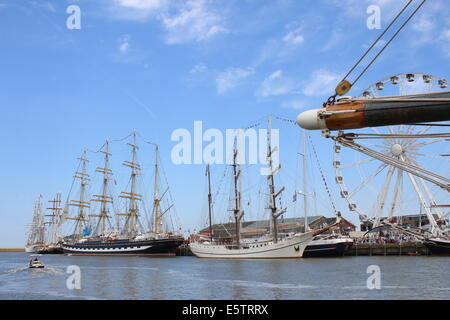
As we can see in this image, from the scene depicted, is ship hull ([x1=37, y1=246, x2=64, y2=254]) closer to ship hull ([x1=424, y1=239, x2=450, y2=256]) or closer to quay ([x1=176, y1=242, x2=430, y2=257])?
quay ([x1=176, y1=242, x2=430, y2=257])

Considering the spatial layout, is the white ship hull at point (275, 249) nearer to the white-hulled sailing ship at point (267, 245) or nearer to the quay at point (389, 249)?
the white-hulled sailing ship at point (267, 245)

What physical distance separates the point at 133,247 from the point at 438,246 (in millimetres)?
63642

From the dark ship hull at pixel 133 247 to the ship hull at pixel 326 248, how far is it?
109 feet

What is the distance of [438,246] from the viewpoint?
71.5 m

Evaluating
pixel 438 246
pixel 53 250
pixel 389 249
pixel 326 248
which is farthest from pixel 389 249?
pixel 53 250

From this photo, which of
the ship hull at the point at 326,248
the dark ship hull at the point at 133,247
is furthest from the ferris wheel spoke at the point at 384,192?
the dark ship hull at the point at 133,247

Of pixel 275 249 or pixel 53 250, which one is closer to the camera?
pixel 275 249

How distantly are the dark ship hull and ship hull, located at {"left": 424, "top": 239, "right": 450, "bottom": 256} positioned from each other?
50.6 metres

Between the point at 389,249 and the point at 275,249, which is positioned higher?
the point at 275,249

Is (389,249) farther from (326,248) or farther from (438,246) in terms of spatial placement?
(326,248)
